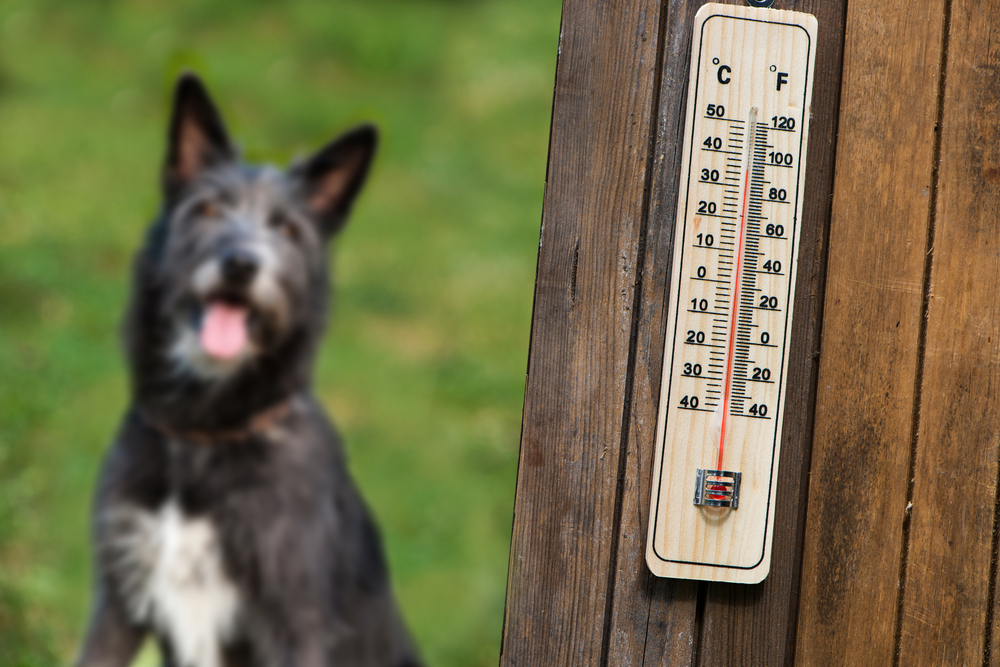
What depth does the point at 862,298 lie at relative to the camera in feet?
4.18

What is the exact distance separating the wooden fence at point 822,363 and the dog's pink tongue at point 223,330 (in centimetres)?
88

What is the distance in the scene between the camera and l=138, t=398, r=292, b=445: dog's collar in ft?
5.89

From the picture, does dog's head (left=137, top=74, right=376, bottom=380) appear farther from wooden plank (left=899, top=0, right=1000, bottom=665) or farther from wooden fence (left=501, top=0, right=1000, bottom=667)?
wooden plank (left=899, top=0, right=1000, bottom=665)

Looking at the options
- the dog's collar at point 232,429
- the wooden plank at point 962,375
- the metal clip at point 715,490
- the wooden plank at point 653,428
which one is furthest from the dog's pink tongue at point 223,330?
the wooden plank at point 962,375

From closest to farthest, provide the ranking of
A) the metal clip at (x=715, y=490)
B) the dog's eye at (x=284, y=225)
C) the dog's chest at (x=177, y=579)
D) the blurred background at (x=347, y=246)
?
the metal clip at (x=715, y=490), the dog's chest at (x=177, y=579), the dog's eye at (x=284, y=225), the blurred background at (x=347, y=246)

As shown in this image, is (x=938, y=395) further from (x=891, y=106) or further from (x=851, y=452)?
(x=891, y=106)

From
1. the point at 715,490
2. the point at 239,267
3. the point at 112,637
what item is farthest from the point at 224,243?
the point at 715,490

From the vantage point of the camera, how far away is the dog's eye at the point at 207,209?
1.85 m

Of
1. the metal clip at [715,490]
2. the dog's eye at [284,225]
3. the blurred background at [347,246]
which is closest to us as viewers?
the metal clip at [715,490]

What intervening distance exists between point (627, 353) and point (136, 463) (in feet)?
3.77

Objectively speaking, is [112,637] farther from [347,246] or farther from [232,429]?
[347,246]

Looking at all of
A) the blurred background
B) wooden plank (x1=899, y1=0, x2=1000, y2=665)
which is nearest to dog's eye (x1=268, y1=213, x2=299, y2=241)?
the blurred background

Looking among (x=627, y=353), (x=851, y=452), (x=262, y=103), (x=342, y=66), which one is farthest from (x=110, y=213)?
(x=851, y=452)

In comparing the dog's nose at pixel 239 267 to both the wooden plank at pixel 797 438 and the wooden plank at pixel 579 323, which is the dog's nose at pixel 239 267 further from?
the wooden plank at pixel 797 438
